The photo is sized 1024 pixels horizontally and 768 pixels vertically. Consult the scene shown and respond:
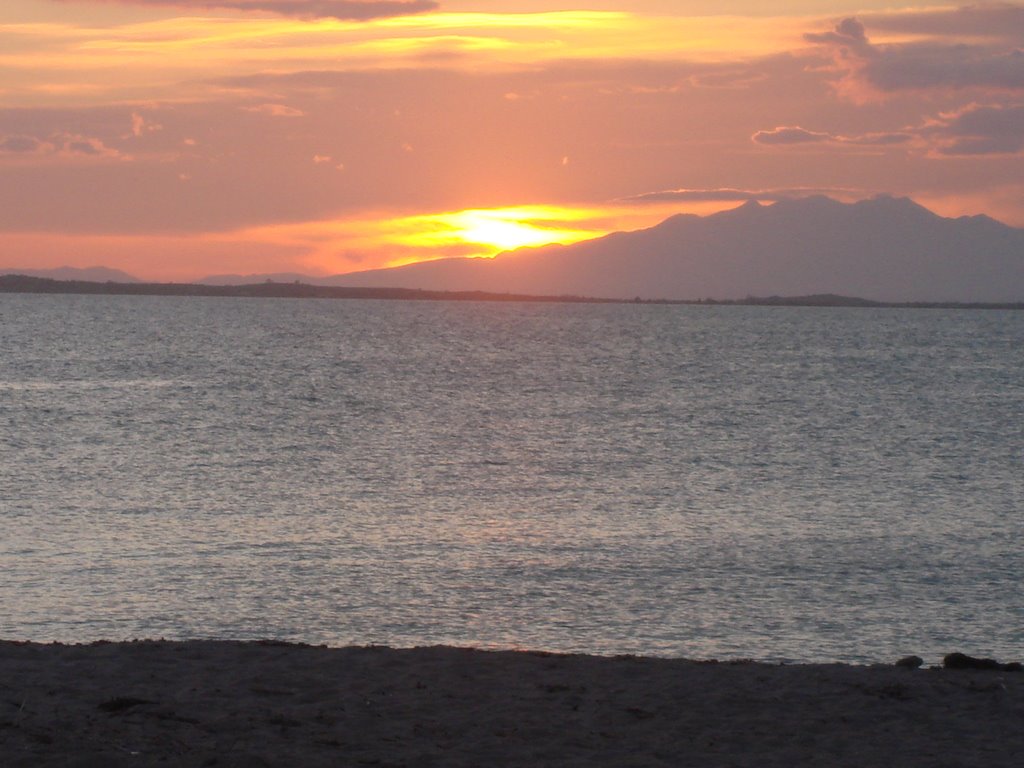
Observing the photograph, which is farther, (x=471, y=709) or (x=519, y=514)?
(x=519, y=514)

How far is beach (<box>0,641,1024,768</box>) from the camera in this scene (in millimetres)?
9891

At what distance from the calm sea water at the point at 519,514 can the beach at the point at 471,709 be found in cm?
434

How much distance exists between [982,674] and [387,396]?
56195 mm

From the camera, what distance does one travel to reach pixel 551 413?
59281 millimetres

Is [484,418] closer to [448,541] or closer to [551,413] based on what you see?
[551,413]

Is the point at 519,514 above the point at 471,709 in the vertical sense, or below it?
below

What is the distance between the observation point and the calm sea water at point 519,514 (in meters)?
18.6

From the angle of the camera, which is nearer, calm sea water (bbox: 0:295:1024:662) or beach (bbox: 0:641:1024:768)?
beach (bbox: 0:641:1024:768)

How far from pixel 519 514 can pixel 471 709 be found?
17547 mm

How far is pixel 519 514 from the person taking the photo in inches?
1134

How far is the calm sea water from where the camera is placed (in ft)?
61.0

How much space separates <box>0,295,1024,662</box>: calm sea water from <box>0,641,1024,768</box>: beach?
4.34 metres

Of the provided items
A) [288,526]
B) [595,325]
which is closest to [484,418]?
[288,526]

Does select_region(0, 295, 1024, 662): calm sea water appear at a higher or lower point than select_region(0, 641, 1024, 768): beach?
lower
